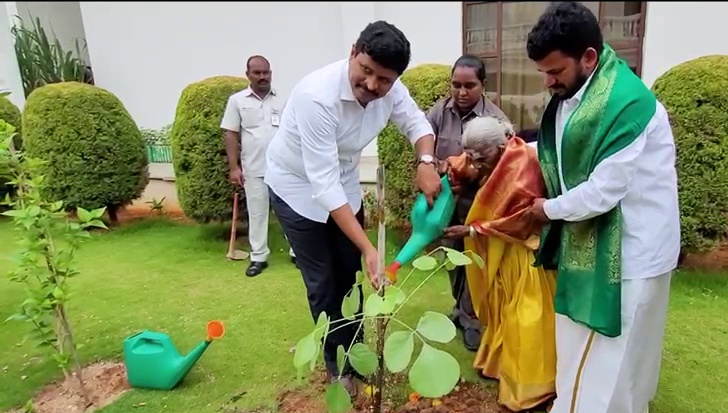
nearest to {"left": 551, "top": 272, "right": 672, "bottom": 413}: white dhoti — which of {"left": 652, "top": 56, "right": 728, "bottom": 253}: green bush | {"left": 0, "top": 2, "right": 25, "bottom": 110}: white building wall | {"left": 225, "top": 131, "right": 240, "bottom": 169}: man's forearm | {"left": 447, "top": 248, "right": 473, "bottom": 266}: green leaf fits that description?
{"left": 447, "top": 248, "right": 473, "bottom": 266}: green leaf

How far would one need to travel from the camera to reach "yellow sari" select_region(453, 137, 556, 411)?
7.00 feet

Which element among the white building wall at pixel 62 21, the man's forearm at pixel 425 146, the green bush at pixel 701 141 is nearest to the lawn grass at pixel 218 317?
the green bush at pixel 701 141

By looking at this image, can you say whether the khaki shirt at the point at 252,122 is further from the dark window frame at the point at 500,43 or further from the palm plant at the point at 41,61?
the palm plant at the point at 41,61

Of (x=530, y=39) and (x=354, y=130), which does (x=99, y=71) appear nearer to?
(x=354, y=130)

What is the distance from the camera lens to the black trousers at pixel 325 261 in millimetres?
2320

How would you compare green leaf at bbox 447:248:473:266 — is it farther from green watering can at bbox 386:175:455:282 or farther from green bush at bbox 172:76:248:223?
green bush at bbox 172:76:248:223

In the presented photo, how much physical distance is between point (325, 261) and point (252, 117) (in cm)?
221

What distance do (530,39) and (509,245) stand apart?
903 mm

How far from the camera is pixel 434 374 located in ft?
5.13

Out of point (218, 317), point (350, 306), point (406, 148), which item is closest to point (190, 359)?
point (218, 317)

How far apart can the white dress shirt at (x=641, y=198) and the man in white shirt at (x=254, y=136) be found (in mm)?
2838

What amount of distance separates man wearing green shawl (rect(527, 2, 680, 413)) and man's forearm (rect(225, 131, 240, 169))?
2874 mm

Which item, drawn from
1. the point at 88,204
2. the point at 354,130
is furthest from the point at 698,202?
the point at 88,204

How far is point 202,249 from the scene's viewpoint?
496cm
